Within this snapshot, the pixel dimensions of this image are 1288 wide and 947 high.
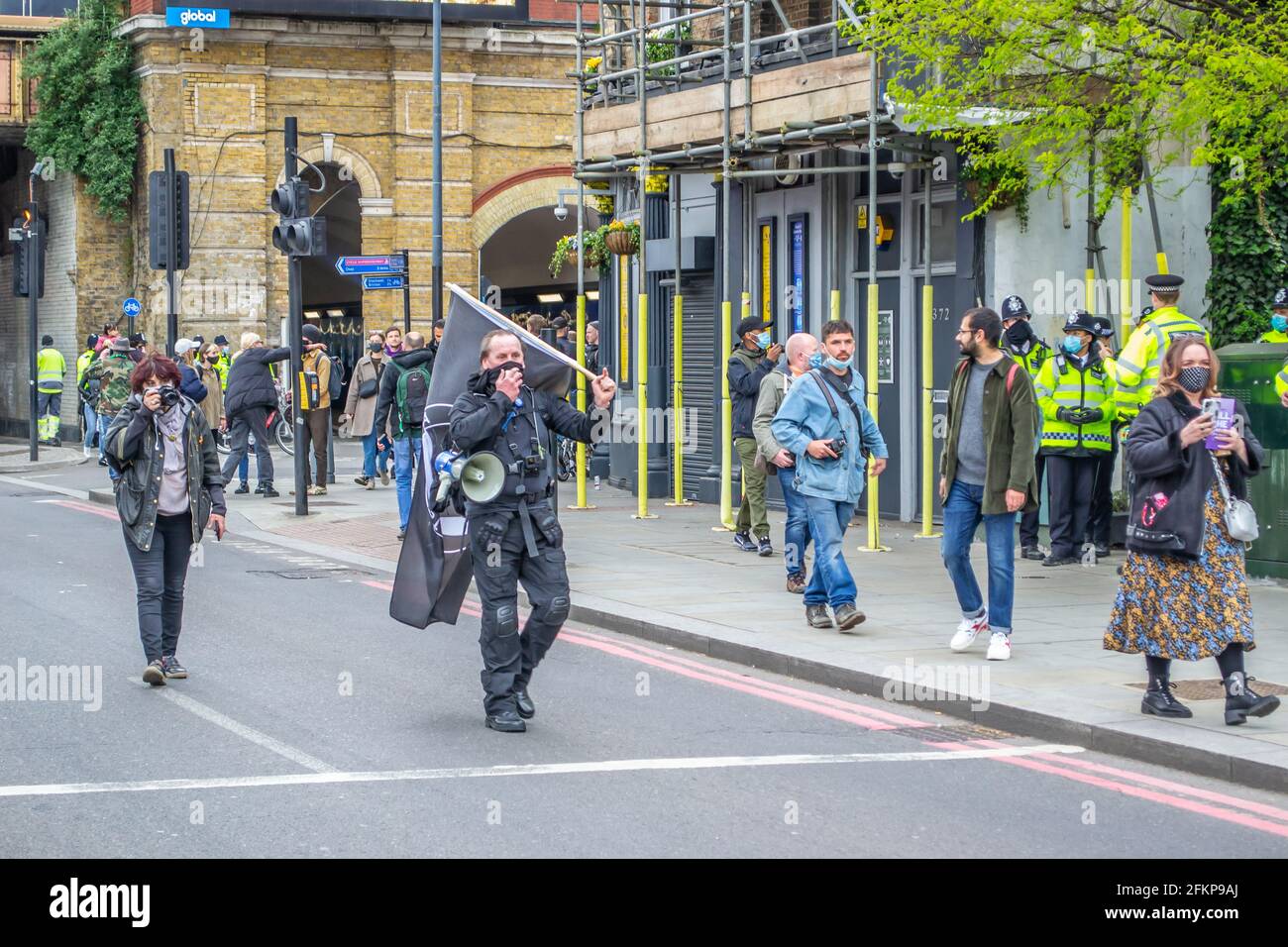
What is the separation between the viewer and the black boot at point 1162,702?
848cm

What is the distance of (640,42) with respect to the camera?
57.1 feet

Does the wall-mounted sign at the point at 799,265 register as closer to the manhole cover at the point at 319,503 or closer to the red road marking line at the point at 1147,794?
the manhole cover at the point at 319,503

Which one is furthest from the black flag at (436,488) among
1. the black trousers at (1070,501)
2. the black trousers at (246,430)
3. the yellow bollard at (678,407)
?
the black trousers at (246,430)

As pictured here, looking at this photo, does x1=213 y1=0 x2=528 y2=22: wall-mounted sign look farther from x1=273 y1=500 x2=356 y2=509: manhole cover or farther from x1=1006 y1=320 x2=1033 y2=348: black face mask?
x1=1006 y1=320 x2=1033 y2=348: black face mask

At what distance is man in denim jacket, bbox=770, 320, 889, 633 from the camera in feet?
36.2

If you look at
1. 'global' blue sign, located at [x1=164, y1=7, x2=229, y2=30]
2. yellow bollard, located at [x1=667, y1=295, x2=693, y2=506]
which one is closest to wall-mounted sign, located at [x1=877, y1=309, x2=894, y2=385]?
yellow bollard, located at [x1=667, y1=295, x2=693, y2=506]

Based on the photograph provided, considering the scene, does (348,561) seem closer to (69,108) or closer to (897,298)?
(897,298)

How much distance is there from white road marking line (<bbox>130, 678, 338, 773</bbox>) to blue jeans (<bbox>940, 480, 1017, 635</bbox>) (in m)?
3.95

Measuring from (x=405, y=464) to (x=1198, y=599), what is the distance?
943 centimetres

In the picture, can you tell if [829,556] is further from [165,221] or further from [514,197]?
[514,197]

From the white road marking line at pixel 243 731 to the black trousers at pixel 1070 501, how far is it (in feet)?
24.2

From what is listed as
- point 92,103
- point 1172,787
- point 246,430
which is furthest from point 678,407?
point 92,103

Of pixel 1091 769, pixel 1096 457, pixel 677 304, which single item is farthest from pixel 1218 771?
pixel 677 304

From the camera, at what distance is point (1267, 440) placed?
42.9ft
